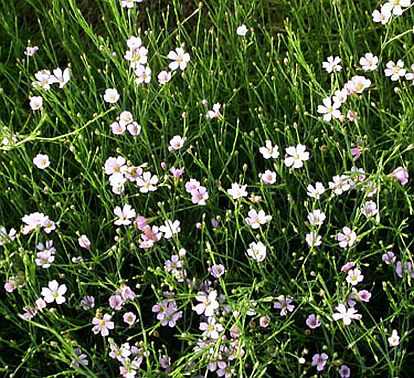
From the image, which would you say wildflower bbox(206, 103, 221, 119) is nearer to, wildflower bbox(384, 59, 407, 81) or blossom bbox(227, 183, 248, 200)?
blossom bbox(227, 183, 248, 200)

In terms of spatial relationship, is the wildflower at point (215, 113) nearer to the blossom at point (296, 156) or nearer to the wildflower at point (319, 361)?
the blossom at point (296, 156)

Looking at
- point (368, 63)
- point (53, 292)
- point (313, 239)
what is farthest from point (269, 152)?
point (53, 292)

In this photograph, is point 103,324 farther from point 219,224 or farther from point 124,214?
point 219,224

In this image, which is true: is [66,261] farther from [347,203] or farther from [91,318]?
[347,203]

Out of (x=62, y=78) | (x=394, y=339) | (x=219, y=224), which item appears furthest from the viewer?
(x=62, y=78)

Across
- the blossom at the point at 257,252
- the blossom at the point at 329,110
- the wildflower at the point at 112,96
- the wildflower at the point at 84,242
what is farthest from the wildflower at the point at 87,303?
the blossom at the point at 329,110

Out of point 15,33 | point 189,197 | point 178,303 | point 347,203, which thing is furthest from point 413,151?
point 15,33

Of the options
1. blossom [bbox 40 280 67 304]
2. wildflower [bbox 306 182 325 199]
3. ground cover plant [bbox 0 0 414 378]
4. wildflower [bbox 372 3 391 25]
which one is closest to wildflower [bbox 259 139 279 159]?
ground cover plant [bbox 0 0 414 378]
